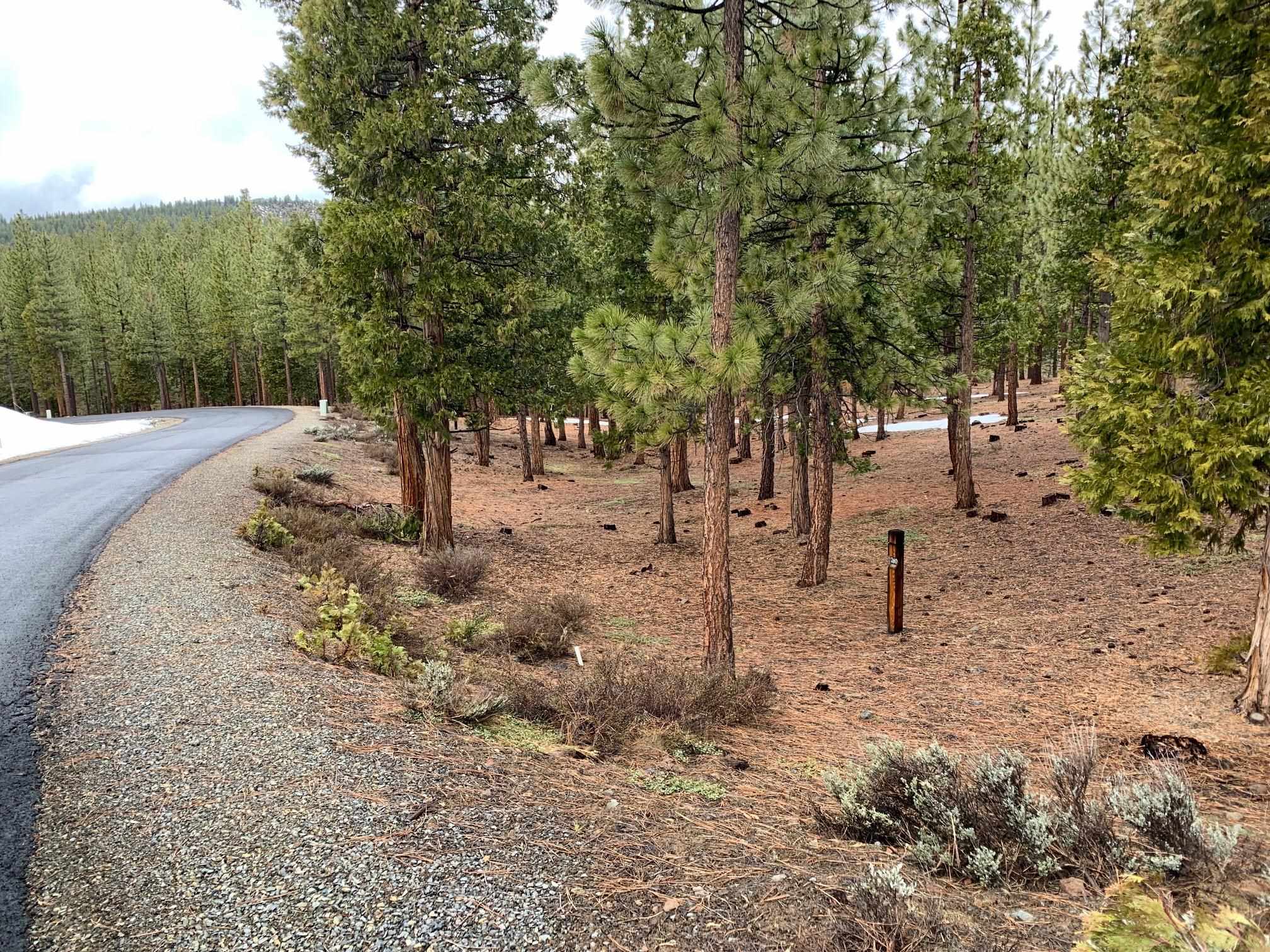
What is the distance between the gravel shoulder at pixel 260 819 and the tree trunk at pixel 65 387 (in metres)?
62.0

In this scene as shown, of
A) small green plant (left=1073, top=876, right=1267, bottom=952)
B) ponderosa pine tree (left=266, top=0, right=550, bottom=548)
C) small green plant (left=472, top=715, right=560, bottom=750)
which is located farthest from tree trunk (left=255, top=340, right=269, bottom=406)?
small green plant (left=1073, top=876, right=1267, bottom=952)

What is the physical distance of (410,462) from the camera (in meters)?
13.0

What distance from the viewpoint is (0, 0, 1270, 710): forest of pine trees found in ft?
19.1

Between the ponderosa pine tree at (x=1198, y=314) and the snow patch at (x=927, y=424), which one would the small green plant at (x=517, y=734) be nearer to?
the ponderosa pine tree at (x=1198, y=314)

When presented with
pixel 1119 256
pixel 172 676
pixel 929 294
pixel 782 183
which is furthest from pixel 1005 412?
pixel 172 676

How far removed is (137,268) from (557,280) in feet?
263

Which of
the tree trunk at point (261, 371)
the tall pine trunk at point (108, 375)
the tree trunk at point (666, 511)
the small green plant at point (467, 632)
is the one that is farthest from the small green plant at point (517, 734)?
the tall pine trunk at point (108, 375)

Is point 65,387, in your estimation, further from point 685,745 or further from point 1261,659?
point 1261,659

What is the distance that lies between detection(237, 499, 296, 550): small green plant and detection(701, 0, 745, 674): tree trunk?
630 centimetres

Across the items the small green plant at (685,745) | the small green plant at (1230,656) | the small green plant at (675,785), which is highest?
the small green plant at (675,785)

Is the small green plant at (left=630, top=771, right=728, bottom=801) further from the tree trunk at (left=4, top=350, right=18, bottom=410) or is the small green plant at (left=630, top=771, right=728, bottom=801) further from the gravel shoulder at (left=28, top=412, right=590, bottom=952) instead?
the tree trunk at (left=4, top=350, right=18, bottom=410)

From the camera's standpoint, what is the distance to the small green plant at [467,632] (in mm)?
7957

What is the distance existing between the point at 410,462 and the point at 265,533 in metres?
3.59

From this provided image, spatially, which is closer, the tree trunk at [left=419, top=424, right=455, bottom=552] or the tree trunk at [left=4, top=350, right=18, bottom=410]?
the tree trunk at [left=419, top=424, right=455, bottom=552]
